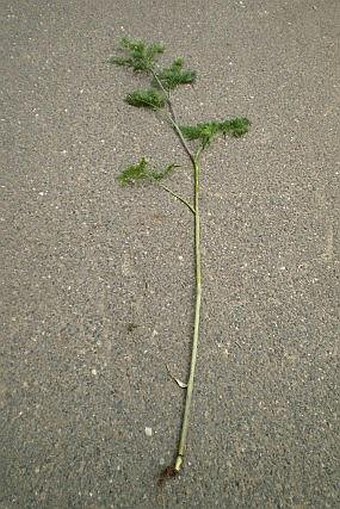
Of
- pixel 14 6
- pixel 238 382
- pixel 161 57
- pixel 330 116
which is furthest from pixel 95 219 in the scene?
pixel 14 6

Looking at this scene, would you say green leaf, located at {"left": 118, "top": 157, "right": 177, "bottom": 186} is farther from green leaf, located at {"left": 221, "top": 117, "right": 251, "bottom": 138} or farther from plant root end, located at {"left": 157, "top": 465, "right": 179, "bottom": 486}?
plant root end, located at {"left": 157, "top": 465, "right": 179, "bottom": 486}

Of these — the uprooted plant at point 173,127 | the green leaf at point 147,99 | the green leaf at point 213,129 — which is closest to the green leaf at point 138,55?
the uprooted plant at point 173,127

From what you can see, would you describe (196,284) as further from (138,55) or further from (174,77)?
(138,55)

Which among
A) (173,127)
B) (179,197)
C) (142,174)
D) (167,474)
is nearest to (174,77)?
(173,127)

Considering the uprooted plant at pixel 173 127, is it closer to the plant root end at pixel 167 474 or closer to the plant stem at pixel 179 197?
the plant stem at pixel 179 197

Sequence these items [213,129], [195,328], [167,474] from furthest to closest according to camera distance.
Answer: [213,129] → [195,328] → [167,474]

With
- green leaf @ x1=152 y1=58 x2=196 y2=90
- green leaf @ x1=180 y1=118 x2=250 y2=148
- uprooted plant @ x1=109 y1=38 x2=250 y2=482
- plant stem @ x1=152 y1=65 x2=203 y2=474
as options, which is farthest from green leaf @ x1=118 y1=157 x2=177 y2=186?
green leaf @ x1=152 y1=58 x2=196 y2=90

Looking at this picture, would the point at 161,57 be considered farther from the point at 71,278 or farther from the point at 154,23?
the point at 71,278
